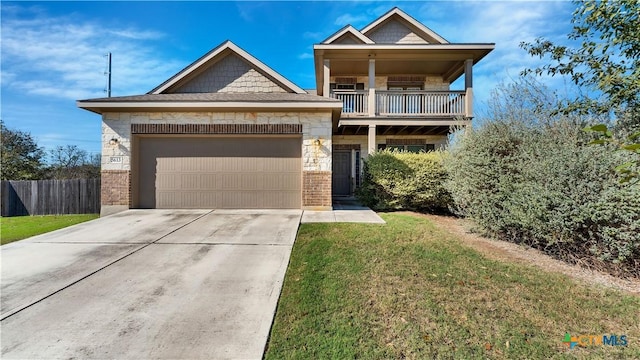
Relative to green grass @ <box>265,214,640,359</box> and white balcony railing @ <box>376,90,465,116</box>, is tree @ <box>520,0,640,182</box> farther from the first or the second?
white balcony railing @ <box>376,90,465,116</box>

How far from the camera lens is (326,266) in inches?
165

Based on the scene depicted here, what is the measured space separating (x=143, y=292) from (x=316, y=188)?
5.81m

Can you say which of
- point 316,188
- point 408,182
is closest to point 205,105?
point 316,188

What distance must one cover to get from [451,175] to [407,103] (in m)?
5.80

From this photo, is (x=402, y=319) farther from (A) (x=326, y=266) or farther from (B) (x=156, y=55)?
(B) (x=156, y=55)

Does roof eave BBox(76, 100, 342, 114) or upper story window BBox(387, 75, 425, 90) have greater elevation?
upper story window BBox(387, 75, 425, 90)

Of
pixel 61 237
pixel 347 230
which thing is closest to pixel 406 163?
pixel 347 230

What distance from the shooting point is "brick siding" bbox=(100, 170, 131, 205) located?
869 cm

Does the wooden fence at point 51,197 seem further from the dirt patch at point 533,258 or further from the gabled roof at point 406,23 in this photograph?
the gabled roof at point 406,23

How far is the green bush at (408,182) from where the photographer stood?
9.11m

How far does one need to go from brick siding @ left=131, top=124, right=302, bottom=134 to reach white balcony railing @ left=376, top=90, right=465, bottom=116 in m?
5.22

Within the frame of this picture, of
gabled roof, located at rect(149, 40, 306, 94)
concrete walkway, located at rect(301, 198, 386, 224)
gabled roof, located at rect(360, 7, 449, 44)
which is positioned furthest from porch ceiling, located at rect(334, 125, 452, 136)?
concrete walkway, located at rect(301, 198, 386, 224)

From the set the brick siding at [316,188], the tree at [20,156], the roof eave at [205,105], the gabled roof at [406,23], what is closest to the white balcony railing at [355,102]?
the gabled roof at [406,23]

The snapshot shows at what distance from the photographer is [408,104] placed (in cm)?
1242
